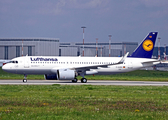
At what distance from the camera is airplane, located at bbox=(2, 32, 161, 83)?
127 ft

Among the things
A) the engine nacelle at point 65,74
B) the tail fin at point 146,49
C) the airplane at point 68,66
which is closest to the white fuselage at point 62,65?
the airplane at point 68,66

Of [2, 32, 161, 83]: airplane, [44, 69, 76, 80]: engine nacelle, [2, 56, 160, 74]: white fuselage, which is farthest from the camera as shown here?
[2, 56, 160, 74]: white fuselage

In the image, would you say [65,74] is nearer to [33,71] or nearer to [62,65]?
[62,65]

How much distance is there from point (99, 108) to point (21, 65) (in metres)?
25.5

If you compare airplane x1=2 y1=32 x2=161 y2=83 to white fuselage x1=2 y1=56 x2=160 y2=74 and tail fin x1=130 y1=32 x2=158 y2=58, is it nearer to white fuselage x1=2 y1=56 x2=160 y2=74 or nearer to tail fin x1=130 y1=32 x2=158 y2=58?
white fuselage x1=2 y1=56 x2=160 y2=74

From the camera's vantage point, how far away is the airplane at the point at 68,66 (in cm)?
3869

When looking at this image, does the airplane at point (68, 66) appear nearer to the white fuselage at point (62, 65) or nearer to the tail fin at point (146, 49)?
the white fuselage at point (62, 65)

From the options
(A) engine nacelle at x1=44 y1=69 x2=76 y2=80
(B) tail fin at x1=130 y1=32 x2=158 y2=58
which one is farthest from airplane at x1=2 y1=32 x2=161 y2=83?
(B) tail fin at x1=130 y1=32 x2=158 y2=58

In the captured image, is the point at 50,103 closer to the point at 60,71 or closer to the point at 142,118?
the point at 142,118

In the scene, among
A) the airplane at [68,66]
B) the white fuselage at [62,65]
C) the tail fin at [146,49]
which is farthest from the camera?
the tail fin at [146,49]

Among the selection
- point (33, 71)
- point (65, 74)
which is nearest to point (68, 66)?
point (65, 74)

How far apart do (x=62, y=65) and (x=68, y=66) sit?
0.86 metres

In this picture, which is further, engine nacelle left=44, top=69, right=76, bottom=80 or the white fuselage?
the white fuselage

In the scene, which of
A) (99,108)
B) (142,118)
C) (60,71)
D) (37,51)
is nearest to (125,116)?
(142,118)
